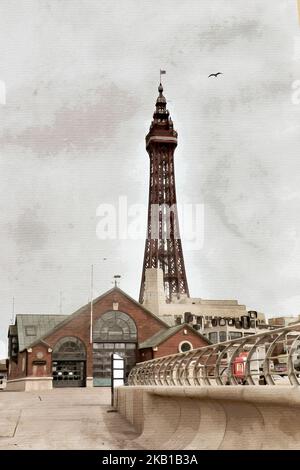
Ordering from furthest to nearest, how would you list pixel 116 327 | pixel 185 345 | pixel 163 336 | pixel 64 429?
pixel 116 327
pixel 185 345
pixel 163 336
pixel 64 429

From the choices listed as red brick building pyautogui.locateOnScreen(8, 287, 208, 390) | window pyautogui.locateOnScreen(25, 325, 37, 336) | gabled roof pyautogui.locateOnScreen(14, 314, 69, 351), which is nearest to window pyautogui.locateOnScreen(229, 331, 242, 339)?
red brick building pyautogui.locateOnScreen(8, 287, 208, 390)

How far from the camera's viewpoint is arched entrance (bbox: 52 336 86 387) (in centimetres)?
5753

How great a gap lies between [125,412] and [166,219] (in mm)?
112318

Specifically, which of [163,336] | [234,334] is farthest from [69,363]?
[234,334]

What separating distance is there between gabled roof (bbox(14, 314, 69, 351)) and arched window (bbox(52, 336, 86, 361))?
3.96 metres

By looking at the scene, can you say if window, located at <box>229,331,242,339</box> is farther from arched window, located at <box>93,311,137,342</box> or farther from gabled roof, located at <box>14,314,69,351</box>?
gabled roof, located at <box>14,314,69,351</box>

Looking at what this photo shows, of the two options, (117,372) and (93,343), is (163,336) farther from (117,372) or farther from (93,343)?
(117,372)

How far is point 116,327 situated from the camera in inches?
2393

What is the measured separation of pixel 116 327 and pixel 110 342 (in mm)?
1712

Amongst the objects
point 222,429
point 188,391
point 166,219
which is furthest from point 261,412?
point 166,219

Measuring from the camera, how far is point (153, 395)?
16766 mm

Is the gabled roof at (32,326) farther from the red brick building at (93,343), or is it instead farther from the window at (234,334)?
the window at (234,334)

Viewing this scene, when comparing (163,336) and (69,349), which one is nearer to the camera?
(69,349)

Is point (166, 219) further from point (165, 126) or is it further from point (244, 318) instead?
point (244, 318)
